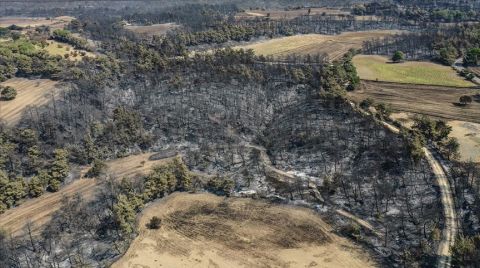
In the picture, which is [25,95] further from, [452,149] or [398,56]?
[398,56]

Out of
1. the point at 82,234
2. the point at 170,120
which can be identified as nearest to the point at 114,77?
the point at 170,120

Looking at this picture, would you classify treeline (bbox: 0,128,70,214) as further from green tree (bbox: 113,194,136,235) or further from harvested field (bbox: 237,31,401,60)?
harvested field (bbox: 237,31,401,60)

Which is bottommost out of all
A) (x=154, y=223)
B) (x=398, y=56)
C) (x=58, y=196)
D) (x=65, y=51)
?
(x=154, y=223)

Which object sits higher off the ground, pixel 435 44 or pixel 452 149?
pixel 435 44

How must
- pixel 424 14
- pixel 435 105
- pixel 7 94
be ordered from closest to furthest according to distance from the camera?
pixel 435 105
pixel 7 94
pixel 424 14

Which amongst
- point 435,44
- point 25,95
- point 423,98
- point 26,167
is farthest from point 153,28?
point 423,98

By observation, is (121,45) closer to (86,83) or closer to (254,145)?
(86,83)

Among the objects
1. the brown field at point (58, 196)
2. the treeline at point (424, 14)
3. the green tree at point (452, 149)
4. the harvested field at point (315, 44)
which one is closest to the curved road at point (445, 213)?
the green tree at point (452, 149)

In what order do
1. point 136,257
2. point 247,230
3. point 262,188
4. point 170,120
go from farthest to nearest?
point 170,120 < point 262,188 < point 247,230 < point 136,257
